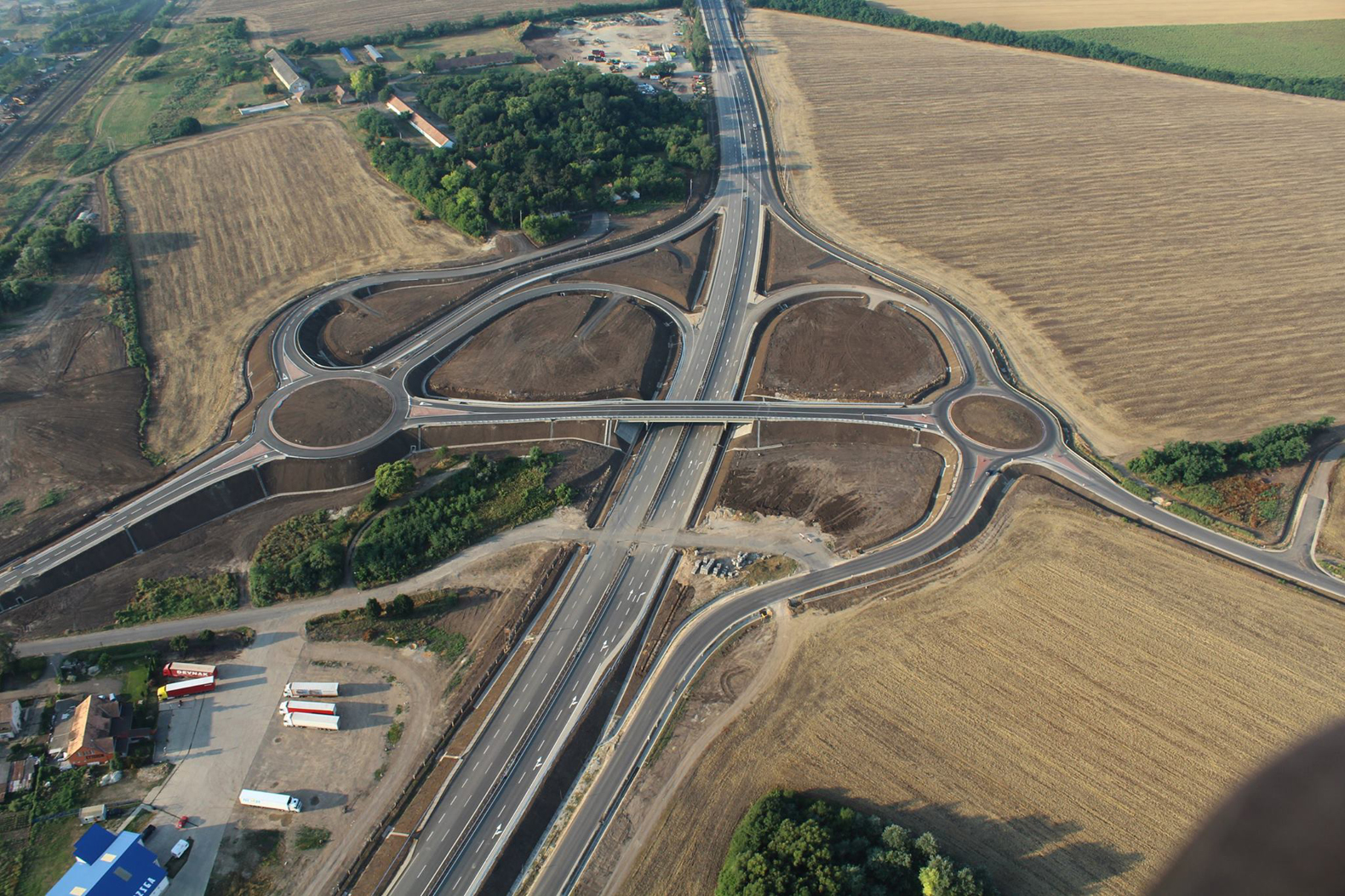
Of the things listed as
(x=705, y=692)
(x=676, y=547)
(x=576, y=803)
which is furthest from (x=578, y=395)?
(x=576, y=803)

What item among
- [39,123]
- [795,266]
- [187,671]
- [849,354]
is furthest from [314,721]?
[39,123]

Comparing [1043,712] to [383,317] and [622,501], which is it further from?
[383,317]

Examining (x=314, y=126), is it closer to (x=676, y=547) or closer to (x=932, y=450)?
(x=676, y=547)

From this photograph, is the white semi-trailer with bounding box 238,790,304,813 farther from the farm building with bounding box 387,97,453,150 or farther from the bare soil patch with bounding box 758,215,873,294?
the farm building with bounding box 387,97,453,150

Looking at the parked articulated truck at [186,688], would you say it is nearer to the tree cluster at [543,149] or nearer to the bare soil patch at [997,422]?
the tree cluster at [543,149]

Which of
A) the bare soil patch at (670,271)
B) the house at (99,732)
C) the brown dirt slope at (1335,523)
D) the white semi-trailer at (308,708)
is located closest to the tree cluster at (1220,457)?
the brown dirt slope at (1335,523)

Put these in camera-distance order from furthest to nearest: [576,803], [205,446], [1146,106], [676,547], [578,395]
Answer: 1. [1146,106]
2. [578,395]
3. [205,446]
4. [676,547]
5. [576,803]
